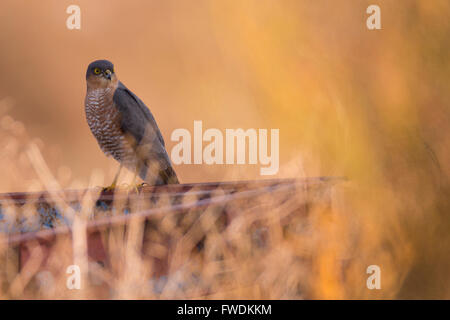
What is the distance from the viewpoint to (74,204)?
2553 mm

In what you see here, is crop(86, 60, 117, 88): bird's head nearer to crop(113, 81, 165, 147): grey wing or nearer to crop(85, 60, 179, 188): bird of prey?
crop(85, 60, 179, 188): bird of prey

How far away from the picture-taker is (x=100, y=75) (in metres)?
3.76

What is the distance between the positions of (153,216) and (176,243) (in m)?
0.14

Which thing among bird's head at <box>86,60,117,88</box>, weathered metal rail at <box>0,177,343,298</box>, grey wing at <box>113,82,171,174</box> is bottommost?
weathered metal rail at <box>0,177,343,298</box>

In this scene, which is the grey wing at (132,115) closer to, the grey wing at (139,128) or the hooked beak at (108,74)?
the grey wing at (139,128)

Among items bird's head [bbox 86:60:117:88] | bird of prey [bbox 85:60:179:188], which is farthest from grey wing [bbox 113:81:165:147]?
bird's head [bbox 86:60:117:88]

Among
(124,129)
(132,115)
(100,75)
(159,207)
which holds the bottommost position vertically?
(159,207)

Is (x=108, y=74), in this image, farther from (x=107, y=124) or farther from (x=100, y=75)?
(x=107, y=124)

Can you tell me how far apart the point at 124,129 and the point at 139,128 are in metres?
0.12

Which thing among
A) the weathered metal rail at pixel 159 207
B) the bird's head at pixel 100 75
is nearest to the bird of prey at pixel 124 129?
the bird's head at pixel 100 75

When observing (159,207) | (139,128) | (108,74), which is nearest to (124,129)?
(139,128)

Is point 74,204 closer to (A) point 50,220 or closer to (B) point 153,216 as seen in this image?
(A) point 50,220

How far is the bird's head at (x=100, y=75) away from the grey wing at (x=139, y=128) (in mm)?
116

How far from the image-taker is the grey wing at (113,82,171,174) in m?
3.63
